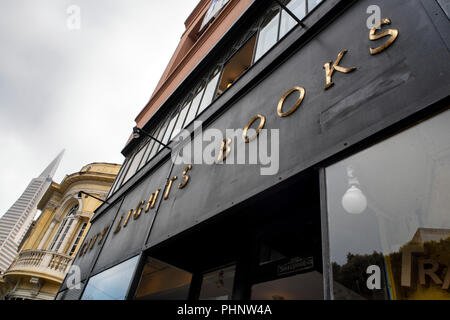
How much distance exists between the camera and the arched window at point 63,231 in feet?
65.2

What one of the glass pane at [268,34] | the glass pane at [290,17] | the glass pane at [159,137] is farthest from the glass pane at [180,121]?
the glass pane at [290,17]

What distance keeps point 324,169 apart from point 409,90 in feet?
3.20

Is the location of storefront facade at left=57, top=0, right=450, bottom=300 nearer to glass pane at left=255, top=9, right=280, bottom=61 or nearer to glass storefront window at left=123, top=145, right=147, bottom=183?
glass pane at left=255, top=9, right=280, bottom=61

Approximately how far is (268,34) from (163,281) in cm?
601

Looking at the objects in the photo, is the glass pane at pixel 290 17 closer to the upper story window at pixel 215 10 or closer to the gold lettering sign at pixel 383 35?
the gold lettering sign at pixel 383 35

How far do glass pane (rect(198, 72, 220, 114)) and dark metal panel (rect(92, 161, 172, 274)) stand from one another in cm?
166

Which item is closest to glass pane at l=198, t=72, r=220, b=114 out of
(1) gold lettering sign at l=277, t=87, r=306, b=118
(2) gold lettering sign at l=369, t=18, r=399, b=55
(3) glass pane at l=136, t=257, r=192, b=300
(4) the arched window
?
(1) gold lettering sign at l=277, t=87, r=306, b=118

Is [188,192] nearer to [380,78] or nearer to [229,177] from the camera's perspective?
[229,177]

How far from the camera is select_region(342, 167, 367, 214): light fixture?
2361 millimetres

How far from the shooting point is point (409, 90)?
95.6 inches

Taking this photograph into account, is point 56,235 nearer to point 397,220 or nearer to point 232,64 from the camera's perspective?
point 232,64
